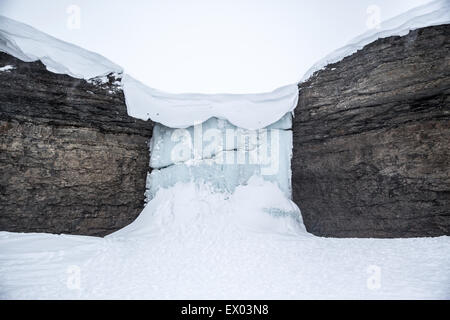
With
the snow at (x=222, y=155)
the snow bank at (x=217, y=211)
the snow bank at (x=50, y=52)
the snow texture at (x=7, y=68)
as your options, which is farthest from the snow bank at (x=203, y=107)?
the snow texture at (x=7, y=68)

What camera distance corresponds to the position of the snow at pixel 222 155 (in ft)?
20.0

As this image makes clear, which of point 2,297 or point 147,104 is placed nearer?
point 2,297

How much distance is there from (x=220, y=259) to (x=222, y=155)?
8.07 ft

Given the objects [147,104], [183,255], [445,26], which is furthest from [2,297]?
[445,26]

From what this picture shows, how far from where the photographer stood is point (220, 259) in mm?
4125

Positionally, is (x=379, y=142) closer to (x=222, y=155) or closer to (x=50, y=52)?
(x=222, y=155)

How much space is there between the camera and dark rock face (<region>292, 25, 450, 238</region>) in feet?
15.7

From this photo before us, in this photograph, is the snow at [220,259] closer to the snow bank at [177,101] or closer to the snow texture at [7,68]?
the snow bank at [177,101]

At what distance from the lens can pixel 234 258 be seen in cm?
416

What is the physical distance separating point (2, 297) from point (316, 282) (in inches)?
122

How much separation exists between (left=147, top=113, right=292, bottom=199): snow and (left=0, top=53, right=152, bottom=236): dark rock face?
0.54 m

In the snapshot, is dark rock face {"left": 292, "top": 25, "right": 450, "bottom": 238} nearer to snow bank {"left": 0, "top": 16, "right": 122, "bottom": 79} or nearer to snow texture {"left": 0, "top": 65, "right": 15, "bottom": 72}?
snow bank {"left": 0, "top": 16, "right": 122, "bottom": 79}

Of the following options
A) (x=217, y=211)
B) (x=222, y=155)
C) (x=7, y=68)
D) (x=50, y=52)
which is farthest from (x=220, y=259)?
(x=7, y=68)
